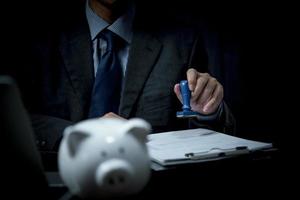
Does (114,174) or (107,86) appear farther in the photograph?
(107,86)

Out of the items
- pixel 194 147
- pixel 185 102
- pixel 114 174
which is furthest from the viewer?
pixel 185 102

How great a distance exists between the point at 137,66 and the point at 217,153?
2.13 ft

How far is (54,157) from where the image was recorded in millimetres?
795

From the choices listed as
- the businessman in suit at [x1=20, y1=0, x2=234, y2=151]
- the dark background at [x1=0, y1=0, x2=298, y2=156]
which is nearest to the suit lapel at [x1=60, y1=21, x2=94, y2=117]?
the businessman in suit at [x1=20, y1=0, x2=234, y2=151]

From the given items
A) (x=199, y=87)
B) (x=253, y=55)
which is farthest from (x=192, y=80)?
(x=253, y=55)

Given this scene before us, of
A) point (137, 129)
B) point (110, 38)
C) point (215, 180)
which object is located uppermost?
point (110, 38)

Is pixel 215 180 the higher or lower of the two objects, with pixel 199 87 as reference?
lower

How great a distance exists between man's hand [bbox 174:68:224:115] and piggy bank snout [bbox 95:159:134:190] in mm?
491

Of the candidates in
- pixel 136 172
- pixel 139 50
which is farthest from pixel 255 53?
pixel 136 172

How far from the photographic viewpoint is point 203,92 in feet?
3.07

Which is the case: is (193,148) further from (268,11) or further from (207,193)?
(268,11)

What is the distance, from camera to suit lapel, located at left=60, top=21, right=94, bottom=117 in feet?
4.09

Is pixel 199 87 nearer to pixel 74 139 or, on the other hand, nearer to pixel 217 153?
pixel 217 153

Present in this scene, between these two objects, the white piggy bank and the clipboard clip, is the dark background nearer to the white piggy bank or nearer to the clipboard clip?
the clipboard clip
